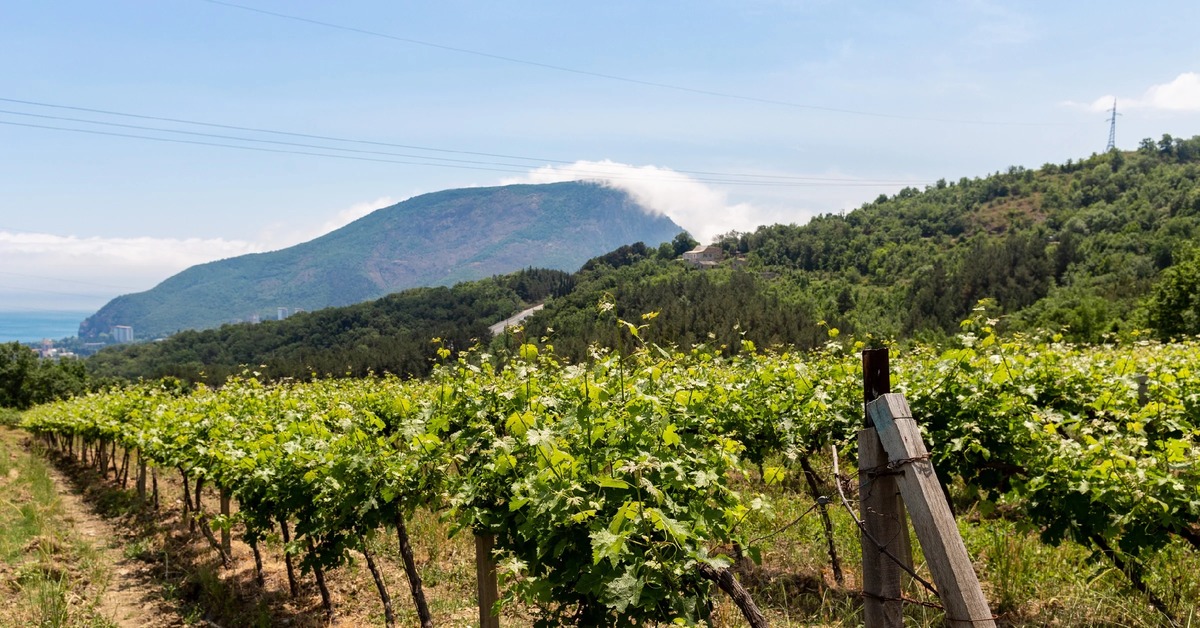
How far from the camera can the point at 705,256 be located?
516 feet

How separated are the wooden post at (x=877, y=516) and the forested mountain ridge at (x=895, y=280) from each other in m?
46.2

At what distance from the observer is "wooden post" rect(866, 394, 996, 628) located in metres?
2.13

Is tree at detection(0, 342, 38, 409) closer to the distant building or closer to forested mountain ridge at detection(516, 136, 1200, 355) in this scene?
forested mountain ridge at detection(516, 136, 1200, 355)

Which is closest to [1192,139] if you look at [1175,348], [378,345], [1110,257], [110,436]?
[1110,257]

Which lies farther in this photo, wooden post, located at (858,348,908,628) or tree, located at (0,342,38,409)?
tree, located at (0,342,38,409)

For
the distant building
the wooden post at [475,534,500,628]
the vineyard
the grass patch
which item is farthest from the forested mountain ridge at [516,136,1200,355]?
the wooden post at [475,534,500,628]

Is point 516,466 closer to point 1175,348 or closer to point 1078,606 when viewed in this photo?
point 1078,606

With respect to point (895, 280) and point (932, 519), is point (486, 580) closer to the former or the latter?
point (932, 519)

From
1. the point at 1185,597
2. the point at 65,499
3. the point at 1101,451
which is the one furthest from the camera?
the point at 65,499

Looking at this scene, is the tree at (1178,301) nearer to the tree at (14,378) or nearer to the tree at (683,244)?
the tree at (14,378)

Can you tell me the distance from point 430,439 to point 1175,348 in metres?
11.4

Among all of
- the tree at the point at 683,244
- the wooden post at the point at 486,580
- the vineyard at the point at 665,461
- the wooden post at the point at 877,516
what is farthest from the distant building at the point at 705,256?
the wooden post at the point at 877,516

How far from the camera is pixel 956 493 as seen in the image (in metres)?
9.00

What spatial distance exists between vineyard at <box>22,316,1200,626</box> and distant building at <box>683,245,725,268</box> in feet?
480
